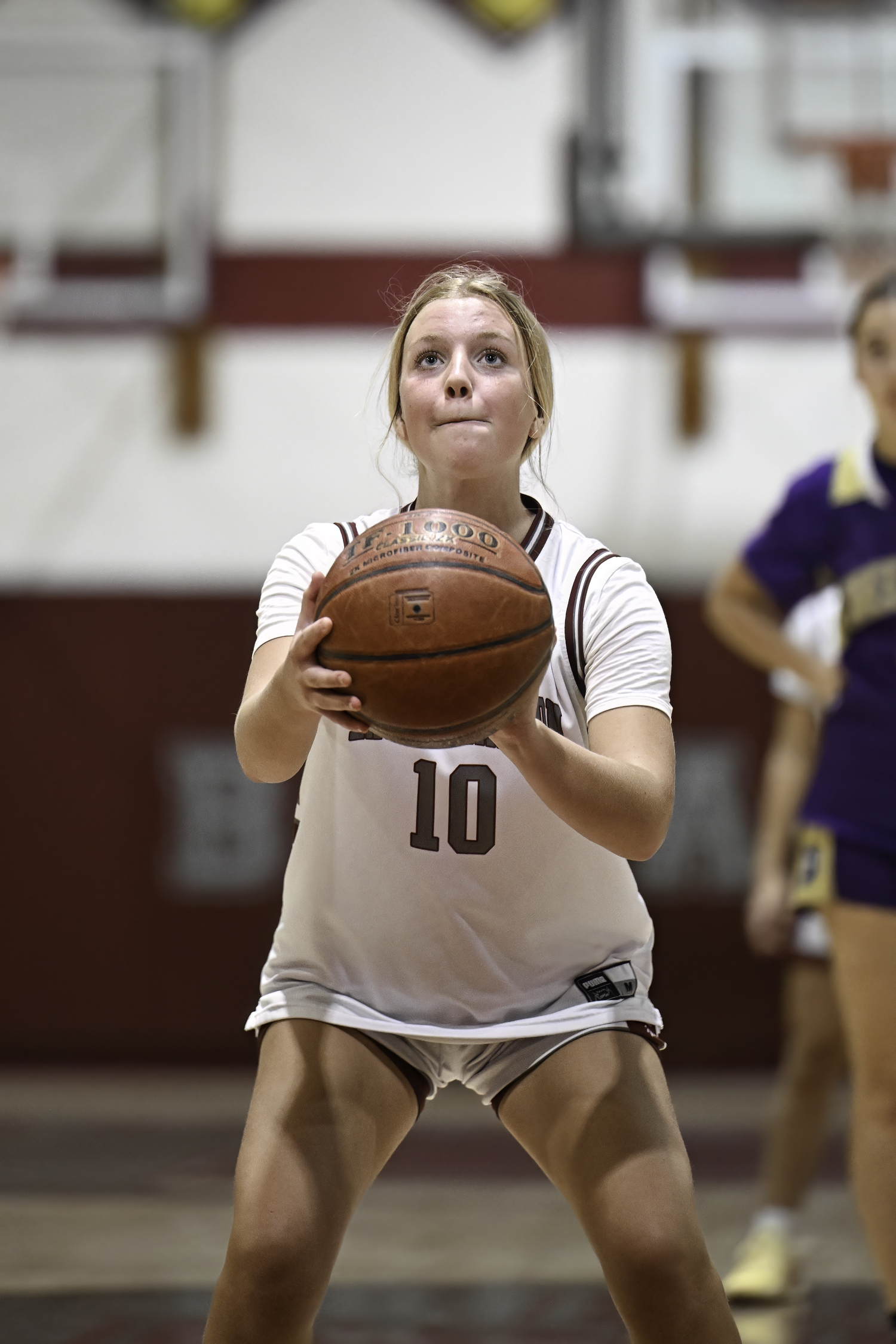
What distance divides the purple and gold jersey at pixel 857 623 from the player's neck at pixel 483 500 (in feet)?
3.58

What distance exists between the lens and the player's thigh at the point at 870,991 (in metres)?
2.86

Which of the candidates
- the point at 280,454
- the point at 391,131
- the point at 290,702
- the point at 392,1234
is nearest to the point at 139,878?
the point at 280,454

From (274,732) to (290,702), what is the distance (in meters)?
0.08

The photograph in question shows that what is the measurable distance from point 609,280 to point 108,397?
8.89 ft

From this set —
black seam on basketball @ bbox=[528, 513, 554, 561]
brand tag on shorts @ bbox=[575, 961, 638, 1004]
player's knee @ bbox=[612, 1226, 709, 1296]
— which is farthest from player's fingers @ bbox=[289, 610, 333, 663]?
player's knee @ bbox=[612, 1226, 709, 1296]

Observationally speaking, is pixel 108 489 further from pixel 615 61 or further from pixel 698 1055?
pixel 698 1055

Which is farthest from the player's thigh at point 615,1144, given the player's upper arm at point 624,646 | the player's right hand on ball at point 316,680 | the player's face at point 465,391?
the player's face at point 465,391

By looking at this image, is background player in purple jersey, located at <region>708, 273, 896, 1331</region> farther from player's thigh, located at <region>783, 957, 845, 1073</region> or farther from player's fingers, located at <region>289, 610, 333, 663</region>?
player's fingers, located at <region>289, 610, 333, 663</region>

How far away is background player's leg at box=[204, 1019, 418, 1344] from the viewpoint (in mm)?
1891

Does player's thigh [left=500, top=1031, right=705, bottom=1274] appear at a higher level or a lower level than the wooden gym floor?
higher

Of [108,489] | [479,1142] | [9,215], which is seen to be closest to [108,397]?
[108,489]

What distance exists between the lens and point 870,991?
9.43ft

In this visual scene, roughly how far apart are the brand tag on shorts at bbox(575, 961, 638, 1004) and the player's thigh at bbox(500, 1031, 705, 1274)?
0.05 meters

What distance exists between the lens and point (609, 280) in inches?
328
